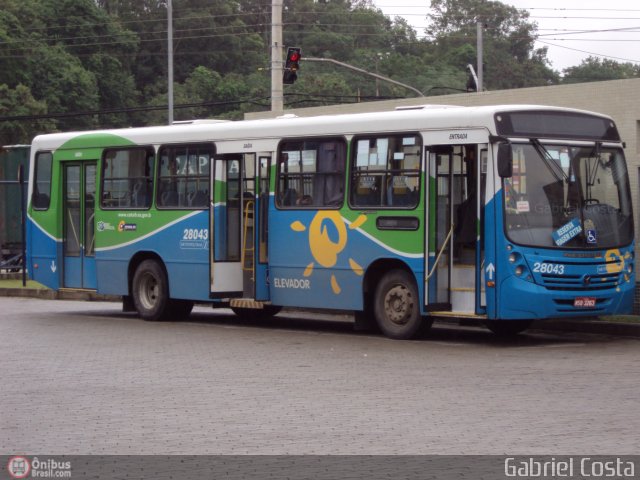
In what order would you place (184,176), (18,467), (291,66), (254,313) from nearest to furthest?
(18,467) → (184,176) → (254,313) → (291,66)

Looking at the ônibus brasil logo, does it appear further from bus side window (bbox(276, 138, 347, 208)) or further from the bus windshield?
bus side window (bbox(276, 138, 347, 208))

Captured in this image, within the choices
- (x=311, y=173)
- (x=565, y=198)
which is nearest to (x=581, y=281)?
(x=565, y=198)

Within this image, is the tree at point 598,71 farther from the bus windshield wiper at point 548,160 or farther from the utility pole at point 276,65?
the bus windshield wiper at point 548,160

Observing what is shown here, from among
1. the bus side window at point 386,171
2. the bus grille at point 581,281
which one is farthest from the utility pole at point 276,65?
the bus grille at point 581,281

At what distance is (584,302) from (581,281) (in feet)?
0.89

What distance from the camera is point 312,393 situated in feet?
41.3

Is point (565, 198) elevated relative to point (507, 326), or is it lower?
elevated

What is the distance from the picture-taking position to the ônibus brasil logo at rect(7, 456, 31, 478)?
28.4 ft

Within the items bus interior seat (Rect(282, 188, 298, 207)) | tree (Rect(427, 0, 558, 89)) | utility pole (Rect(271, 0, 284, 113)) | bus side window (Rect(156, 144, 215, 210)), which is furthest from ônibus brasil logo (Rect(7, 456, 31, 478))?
tree (Rect(427, 0, 558, 89))

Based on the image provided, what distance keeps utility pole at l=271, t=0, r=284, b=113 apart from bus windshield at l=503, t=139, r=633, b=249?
39.8 feet

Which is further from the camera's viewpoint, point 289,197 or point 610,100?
point 610,100

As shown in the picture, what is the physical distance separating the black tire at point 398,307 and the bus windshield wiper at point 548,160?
93.3 inches

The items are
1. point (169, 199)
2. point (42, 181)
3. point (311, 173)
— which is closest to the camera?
point (311, 173)

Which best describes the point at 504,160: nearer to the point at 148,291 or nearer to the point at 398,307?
the point at 398,307
